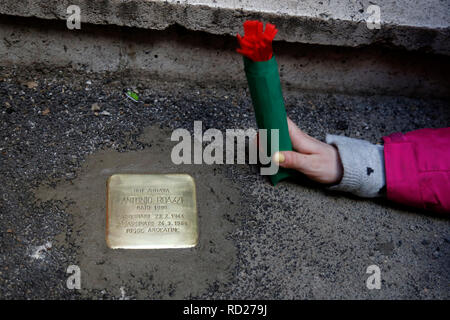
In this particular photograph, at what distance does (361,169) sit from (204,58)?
0.69 m

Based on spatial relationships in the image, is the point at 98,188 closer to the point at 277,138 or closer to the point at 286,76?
the point at 277,138

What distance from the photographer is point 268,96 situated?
1342mm

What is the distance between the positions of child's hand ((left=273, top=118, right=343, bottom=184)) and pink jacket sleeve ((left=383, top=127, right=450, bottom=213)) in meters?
0.16

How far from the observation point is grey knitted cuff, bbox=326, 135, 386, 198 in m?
1.49

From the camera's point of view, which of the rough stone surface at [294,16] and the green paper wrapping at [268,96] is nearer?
the green paper wrapping at [268,96]

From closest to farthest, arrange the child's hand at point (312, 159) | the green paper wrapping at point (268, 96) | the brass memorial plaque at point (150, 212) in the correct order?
the green paper wrapping at point (268, 96) → the brass memorial plaque at point (150, 212) → the child's hand at point (312, 159)

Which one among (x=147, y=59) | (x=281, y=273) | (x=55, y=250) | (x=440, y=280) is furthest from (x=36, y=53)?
(x=440, y=280)

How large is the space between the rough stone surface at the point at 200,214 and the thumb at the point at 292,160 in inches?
3.8

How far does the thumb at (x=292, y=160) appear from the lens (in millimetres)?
1473
